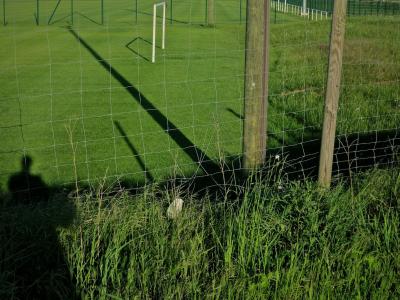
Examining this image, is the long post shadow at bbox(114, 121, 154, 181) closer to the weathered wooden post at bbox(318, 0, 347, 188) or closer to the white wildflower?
the weathered wooden post at bbox(318, 0, 347, 188)

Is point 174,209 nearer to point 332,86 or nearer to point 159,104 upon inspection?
point 332,86

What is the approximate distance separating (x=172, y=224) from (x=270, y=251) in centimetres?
73

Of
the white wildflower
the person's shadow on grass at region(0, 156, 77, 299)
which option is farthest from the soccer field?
the person's shadow on grass at region(0, 156, 77, 299)

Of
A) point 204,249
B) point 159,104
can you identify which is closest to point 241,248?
point 204,249

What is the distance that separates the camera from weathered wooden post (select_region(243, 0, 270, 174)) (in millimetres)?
5789

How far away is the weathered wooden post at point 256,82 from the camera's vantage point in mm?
5789

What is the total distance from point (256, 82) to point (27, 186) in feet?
9.99

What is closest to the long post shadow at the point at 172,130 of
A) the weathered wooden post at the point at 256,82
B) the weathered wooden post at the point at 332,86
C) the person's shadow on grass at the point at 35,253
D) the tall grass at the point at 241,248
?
the weathered wooden post at the point at 256,82

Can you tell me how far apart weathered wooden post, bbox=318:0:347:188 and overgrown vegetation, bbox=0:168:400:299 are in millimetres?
758

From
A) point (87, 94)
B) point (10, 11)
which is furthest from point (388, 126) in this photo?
point (10, 11)

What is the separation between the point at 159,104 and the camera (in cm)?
1241

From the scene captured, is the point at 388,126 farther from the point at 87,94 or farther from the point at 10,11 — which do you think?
the point at 10,11

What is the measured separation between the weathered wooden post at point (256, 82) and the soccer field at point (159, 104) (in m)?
0.36

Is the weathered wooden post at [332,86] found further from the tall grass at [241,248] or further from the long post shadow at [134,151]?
the long post shadow at [134,151]
